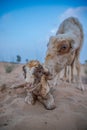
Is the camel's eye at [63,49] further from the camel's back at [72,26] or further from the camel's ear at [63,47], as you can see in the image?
the camel's back at [72,26]

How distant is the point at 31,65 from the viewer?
2914 mm

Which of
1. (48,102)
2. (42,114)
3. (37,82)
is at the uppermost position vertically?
(37,82)

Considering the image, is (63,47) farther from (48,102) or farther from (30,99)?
(30,99)

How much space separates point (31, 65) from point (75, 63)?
2.54 m

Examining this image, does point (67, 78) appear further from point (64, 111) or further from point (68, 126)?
point (68, 126)

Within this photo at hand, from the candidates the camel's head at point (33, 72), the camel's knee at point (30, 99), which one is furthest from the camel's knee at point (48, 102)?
the camel's head at point (33, 72)

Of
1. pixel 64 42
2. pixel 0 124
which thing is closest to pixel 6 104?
pixel 0 124

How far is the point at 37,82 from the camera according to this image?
2951 mm

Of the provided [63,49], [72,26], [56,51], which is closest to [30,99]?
[56,51]

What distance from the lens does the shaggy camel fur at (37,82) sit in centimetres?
284

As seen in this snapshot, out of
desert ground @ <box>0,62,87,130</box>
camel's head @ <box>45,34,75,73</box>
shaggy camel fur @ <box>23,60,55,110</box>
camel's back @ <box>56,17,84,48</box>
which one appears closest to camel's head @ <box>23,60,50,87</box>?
shaggy camel fur @ <box>23,60,55,110</box>

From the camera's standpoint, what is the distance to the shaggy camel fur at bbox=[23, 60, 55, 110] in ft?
9.31

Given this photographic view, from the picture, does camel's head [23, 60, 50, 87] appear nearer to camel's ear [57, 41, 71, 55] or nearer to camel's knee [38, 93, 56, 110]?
camel's knee [38, 93, 56, 110]

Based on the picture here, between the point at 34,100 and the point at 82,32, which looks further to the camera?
the point at 82,32
